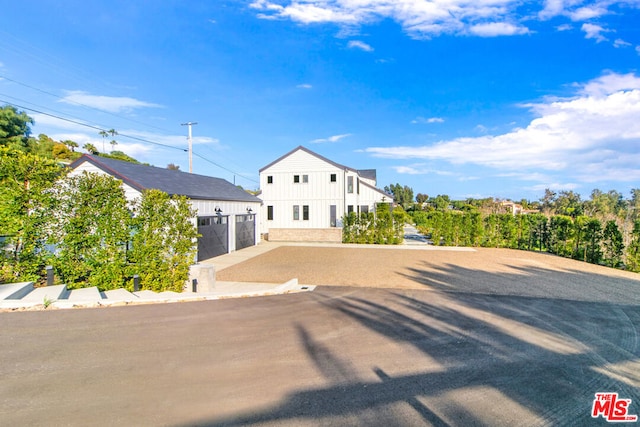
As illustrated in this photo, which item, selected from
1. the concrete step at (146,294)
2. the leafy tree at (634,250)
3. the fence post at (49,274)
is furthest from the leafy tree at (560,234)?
the fence post at (49,274)

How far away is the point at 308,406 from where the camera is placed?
326cm

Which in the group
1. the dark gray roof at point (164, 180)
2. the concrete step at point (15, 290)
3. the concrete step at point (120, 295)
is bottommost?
the concrete step at point (120, 295)

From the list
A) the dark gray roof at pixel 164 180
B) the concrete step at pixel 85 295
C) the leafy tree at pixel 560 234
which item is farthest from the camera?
the leafy tree at pixel 560 234

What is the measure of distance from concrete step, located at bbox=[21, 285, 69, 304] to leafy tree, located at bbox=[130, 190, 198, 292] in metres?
1.56

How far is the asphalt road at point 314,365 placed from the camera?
3.15 meters

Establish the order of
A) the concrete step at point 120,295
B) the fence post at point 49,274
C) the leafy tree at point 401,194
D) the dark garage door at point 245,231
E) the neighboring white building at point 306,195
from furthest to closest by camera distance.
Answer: the leafy tree at point 401,194
the neighboring white building at point 306,195
the dark garage door at point 245,231
the fence post at point 49,274
the concrete step at point 120,295

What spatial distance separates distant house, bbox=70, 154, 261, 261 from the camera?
40.6ft

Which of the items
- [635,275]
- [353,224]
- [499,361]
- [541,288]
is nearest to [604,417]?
[499,361]

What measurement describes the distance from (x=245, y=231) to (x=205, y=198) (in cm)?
520

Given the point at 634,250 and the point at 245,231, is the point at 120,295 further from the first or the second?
the point at 634,250

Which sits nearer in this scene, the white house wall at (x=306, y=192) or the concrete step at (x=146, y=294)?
the concrete step at (x=146, y=294)

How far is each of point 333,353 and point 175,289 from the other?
19.2 feet

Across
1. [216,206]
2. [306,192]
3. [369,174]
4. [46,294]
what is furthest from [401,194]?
[46,294]

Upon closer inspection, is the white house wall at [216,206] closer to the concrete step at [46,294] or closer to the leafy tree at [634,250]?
the concrete step at [46,294]
